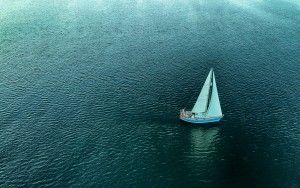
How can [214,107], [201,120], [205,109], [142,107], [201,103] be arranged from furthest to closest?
1. [142,107]
2. [205,109]
3. [201,103]
4. [214,107]
5. [201,120]

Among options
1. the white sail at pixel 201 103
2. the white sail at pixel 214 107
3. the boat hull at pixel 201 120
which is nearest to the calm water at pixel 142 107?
the boat hull at pixel 201 120

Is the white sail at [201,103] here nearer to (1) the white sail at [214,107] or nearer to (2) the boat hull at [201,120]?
(1) the white sail at [214,107]

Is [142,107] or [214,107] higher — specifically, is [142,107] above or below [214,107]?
below

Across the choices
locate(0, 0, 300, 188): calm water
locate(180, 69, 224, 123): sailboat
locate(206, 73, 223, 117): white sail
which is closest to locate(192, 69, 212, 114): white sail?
locate(180, 69, 224, 123): sailboat

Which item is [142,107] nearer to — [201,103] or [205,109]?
[201,103]

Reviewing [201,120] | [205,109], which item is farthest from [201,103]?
[201,120]
